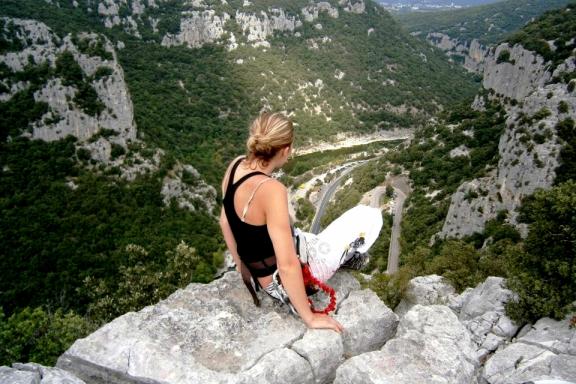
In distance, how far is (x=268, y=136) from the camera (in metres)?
5.35

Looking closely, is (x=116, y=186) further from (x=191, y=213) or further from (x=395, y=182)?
(x=395, y=182)

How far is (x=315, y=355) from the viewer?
5.63 metres

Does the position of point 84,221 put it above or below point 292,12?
below

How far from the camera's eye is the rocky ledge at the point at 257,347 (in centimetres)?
527

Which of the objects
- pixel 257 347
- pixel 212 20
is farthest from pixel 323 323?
pixel 212 20

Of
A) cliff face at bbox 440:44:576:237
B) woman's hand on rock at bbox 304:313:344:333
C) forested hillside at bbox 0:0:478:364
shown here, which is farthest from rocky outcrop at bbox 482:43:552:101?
woman's hand on rock at bbox 304:313:344:333

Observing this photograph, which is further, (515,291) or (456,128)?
(456,128)

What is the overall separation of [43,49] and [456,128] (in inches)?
1815

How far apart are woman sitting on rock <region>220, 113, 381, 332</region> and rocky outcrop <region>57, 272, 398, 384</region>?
382mm

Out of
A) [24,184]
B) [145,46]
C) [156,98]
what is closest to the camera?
[24,184]

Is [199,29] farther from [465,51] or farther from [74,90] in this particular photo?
[465,51]

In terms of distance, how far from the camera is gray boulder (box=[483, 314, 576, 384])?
7.87m

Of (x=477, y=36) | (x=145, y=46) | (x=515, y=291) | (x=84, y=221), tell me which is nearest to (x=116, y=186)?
(x=84, y=221)

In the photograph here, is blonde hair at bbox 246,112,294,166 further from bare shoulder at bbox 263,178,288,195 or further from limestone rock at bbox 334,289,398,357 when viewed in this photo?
limestone rock at bbox 334,289,398,357
